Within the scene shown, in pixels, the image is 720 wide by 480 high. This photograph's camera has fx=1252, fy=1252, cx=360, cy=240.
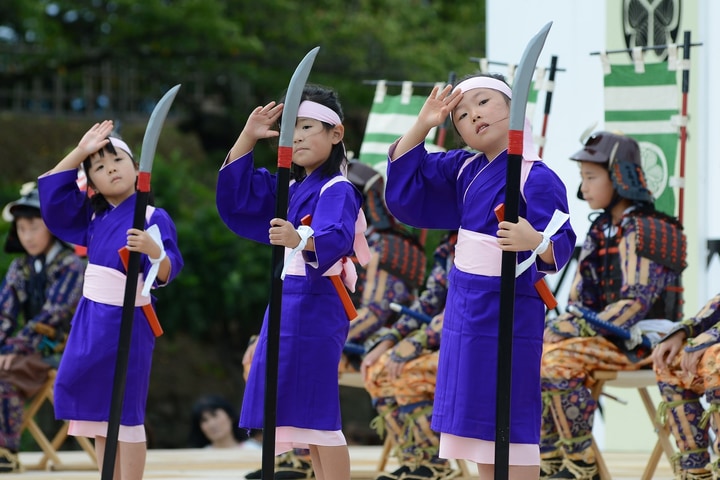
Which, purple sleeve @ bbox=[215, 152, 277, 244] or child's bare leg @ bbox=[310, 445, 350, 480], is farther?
purple sleeve @ bbox=[215, 152, 277, 244]

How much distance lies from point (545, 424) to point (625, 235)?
2.71 feet

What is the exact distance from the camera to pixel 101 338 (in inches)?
174

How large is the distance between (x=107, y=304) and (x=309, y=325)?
0.90 meters

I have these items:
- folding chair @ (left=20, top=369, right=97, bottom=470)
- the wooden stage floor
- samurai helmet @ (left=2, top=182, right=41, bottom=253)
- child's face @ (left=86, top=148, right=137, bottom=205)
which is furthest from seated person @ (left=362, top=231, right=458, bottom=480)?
samurai helmet @ (left=2, top=182, right=41, bottom=253)

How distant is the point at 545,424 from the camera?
506cm

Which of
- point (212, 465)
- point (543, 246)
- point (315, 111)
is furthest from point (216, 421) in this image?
point (543, 246)

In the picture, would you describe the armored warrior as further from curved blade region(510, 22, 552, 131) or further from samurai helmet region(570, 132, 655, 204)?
curved blade region(510, 22, 552, 131)

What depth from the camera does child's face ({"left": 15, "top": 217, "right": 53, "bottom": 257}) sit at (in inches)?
249

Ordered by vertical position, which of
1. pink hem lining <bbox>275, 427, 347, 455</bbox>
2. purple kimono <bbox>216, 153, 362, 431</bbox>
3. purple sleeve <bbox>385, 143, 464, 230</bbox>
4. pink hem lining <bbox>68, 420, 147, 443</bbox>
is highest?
purple sleeve <bbox>385, 143, 464, 230</bbox>

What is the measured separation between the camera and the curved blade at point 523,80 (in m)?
3.02

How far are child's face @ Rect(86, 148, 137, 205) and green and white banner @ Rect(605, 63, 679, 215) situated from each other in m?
2.27

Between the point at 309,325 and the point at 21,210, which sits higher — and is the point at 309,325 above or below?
below

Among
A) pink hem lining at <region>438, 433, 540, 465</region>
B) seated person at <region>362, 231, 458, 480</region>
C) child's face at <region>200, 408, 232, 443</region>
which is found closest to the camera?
pink hem lining at <region>438, 433, 540, 465</region>

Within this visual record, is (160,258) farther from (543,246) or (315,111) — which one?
(543,246)
